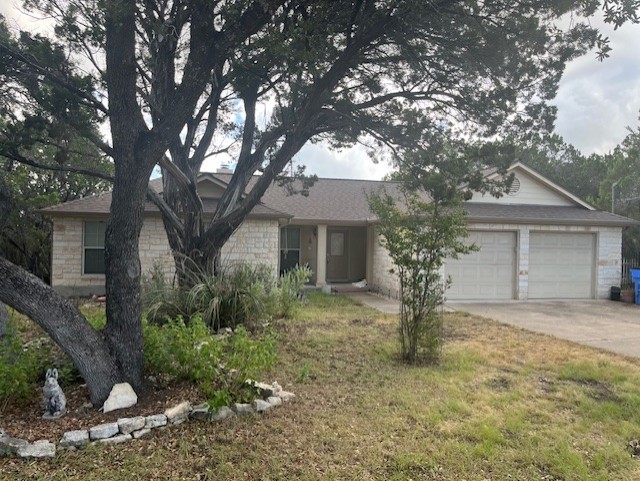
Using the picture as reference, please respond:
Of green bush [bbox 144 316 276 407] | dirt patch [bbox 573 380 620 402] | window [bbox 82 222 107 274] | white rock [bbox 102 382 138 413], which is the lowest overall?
dirt patch [bbox 573 380 620 402]

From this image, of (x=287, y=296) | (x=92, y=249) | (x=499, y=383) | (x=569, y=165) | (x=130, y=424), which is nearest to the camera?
(x=130, y=424)

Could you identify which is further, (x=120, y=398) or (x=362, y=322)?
(x=362, y=322)

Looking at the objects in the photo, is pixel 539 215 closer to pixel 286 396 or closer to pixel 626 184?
pixel 286 396

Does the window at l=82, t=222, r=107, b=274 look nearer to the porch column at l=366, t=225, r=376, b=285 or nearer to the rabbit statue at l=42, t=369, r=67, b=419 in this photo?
the porch column at l=366, t=225, r=376, b=285

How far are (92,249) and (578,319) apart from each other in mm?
12565

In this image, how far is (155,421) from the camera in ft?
12.3

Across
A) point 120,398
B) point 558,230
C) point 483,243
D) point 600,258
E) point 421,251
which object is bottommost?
point 120,398

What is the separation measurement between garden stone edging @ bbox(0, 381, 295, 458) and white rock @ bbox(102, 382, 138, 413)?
279 millimetres

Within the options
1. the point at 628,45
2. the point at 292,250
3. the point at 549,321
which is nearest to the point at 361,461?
the point at 628,45

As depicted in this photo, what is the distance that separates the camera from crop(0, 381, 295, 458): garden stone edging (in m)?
3.27

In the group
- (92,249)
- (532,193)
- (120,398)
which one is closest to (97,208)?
(92,249)

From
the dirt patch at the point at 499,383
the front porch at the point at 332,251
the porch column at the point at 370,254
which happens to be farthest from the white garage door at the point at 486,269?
the dirt patch at the point at 499,383

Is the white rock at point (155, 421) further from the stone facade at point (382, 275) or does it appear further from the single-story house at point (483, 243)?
the stone facade at point (382, 275)


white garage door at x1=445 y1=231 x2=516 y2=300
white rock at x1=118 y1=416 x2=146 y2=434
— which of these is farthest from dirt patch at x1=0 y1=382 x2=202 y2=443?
white garage door at x1=445 y1=231 x2=516 y2=300
